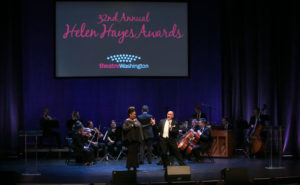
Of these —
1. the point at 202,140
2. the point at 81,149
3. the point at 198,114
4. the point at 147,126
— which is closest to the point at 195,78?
the point at 198,114

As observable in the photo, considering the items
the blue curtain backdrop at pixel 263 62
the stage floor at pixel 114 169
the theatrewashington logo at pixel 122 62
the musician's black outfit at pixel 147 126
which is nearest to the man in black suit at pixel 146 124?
the musician's black outfit at pixel 147 126

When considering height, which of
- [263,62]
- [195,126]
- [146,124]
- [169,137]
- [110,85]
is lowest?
[169,137]

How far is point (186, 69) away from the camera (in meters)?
13.2

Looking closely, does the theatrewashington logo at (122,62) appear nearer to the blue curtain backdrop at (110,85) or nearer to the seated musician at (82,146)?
the blue curtain backdrop at (110,85)

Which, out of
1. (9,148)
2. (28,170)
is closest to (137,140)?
(28,170)

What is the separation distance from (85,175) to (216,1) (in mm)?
7550

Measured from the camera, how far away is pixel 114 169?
33.3 feet

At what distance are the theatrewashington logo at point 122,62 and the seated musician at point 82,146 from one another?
2358 mm

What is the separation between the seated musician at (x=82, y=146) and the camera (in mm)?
11233

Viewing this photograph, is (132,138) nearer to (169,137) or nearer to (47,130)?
(169,137)

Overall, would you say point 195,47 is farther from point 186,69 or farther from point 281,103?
point 281,103

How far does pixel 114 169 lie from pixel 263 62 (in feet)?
19.2

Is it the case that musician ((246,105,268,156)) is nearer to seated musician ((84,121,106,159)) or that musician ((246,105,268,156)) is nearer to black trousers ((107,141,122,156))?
black trousers ((107,141,122,156))

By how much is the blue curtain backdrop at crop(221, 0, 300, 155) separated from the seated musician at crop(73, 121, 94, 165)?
4.77 m
